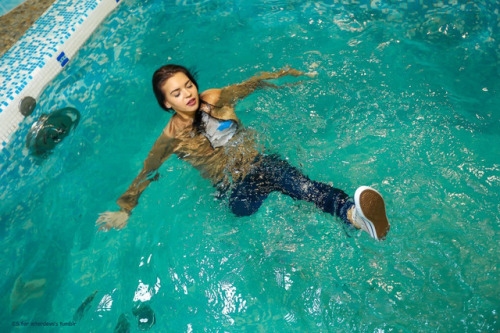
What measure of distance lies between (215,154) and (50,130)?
184 centimetres

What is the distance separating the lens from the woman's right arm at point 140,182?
9.33ft

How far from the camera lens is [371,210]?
2238 mm

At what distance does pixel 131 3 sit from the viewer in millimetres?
4770

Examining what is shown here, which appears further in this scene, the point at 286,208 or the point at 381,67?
the point at 381,67

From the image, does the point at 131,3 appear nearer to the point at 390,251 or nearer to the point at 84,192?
the point at 84,192

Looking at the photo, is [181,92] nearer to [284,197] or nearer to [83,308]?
[284,197]

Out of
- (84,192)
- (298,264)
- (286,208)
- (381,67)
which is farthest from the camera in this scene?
(381,67)

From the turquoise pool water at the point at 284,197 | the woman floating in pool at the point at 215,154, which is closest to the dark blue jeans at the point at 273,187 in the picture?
the woman floating in pool at the point at 215,154

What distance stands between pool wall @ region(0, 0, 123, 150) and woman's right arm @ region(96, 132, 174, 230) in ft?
4.99

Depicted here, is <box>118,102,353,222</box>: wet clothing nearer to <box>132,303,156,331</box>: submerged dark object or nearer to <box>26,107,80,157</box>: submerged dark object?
<box>132,303,156,331</box>: submerged dark object

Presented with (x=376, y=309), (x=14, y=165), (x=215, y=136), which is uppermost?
(x=215, y=136)

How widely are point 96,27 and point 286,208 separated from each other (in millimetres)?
3102

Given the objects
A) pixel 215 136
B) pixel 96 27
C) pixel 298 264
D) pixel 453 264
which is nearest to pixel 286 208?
pixel 298 264

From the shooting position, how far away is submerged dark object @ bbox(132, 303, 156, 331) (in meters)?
2.74
